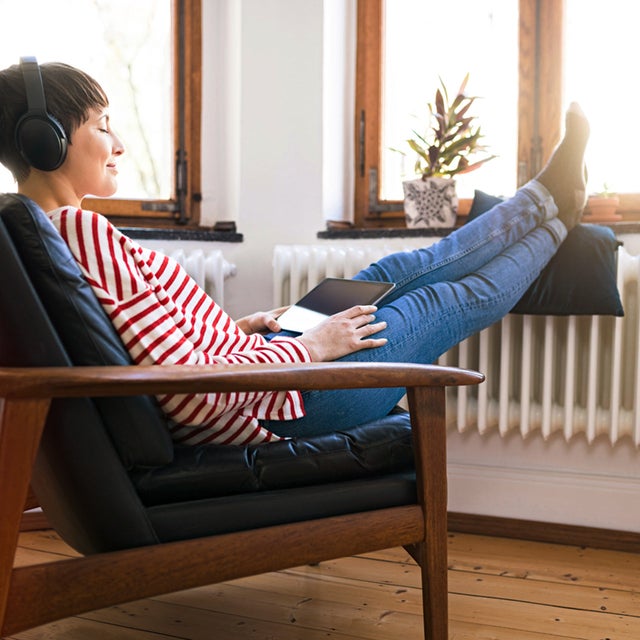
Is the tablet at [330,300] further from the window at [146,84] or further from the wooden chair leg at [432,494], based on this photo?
the window at [146,84]

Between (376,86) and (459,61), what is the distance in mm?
272

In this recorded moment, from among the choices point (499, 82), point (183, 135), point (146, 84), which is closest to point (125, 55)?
point (146, 84)

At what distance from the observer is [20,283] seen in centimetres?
102

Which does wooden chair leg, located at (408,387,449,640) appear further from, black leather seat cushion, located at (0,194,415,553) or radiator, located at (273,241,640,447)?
radiator, located at (273,241,640,447)

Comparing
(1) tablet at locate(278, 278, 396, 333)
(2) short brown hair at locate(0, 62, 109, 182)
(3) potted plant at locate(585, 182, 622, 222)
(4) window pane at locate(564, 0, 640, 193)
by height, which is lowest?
(1) tablet at locate(278, 278, 396, 333)

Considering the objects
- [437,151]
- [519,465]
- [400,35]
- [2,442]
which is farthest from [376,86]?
[2,442]

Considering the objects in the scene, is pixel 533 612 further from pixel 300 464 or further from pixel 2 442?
pixel 2 442

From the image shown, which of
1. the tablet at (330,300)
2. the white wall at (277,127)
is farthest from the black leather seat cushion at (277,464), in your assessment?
the white wall at (277,127)

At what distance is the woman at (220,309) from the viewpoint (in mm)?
1149

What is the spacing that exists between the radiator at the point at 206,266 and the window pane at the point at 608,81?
3.62 feet

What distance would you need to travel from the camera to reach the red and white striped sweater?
3.74 feet

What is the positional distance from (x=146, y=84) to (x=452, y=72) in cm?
98

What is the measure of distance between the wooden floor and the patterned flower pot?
926 millimetres

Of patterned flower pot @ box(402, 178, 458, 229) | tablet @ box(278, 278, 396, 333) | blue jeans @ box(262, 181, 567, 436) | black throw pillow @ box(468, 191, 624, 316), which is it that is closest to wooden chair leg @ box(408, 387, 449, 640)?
blue jeans @ box(262, 181, 567, 436)
